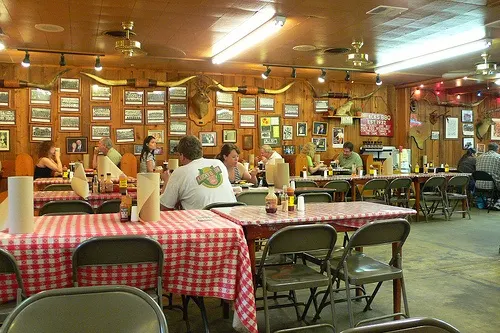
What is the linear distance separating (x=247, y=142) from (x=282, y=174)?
19.6 ft

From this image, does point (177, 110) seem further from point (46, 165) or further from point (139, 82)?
point (46, 165)

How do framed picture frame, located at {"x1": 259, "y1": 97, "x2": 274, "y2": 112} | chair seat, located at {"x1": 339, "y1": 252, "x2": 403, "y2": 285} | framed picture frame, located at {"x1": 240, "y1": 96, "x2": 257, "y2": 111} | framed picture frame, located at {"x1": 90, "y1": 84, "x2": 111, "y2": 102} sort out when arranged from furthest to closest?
framed picture frame, located at {"x1": 259, "y1": 97, "x2": 274, "y2": 112}
framed picture frame, located at {"x1": 240, "y1": 96, "x2": 257, "y2": 111}
framed picture frame, located at {"x1": 90, "y1": 84, "x2": 111, "y2": 102}
chair seat, located at {"x1": 339, "y1": 252, "x2": 403, "y2": 285}

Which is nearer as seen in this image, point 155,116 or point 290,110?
point 155,116

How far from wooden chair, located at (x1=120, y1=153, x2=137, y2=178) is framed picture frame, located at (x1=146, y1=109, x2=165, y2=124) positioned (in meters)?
1.04

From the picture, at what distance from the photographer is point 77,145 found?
9977 mm

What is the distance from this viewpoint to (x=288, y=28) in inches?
276

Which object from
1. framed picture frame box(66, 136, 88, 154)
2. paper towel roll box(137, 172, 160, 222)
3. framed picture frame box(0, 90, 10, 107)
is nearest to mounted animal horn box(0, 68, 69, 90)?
framed picture frame box(0, 90, 10, 107)

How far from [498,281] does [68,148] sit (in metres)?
8.04

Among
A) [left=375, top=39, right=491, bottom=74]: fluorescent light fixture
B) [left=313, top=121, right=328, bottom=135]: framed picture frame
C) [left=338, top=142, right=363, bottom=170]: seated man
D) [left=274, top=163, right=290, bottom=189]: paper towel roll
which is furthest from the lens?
[left=313, top=121, right=328, bottom=135]: framed picture frame

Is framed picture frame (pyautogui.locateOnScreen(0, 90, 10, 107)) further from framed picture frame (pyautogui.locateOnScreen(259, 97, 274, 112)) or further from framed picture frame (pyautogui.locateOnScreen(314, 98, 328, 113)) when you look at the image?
framed picture frame (pyautogui.locateOnScreen(314, 98, 328, 113))

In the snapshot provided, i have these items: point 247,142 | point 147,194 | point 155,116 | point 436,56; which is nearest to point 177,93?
point 155,116

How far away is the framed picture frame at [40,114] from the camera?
9.69 meters

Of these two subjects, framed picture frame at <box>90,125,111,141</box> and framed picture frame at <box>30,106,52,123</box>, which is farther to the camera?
framed picture frame at <box>90,125,111,141</box>

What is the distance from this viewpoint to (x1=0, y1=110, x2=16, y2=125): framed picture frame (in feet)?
31.3
